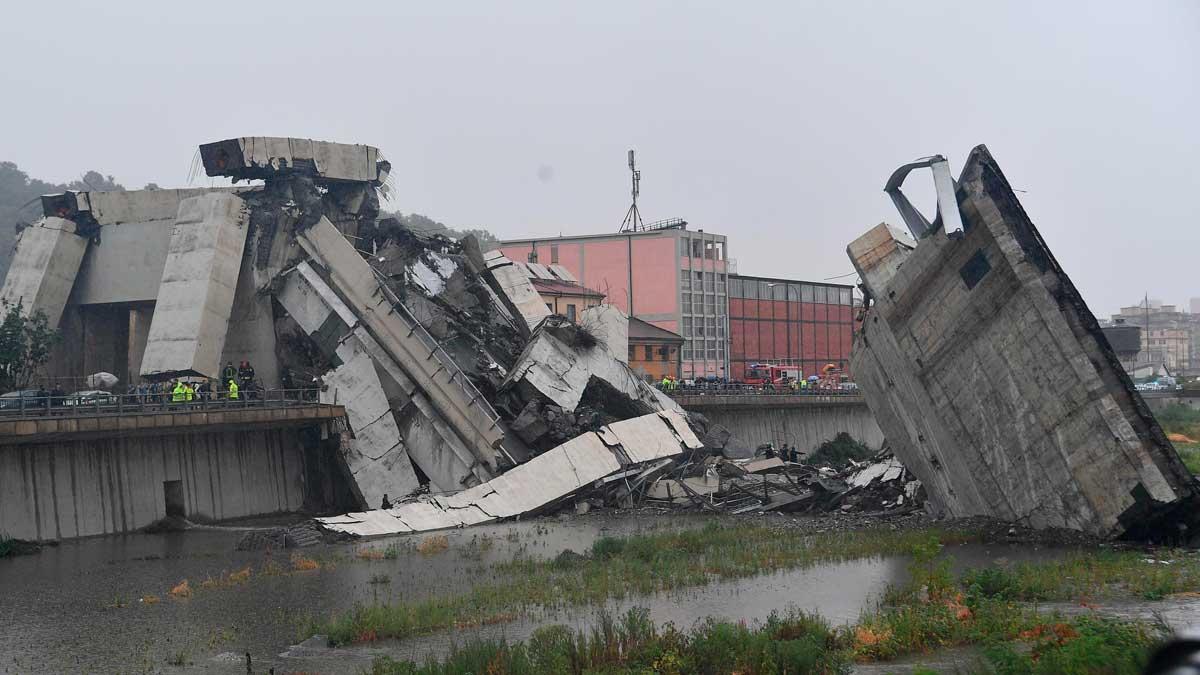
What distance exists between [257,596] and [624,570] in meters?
6.51

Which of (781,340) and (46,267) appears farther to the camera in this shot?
(781,340)

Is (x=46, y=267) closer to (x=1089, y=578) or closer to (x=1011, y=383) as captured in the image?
(x=1011, y=383)

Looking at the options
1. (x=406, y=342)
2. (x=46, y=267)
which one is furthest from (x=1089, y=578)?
(x=46, y=267)

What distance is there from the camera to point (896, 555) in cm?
2273

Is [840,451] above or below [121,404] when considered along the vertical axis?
below

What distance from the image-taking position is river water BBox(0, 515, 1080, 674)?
49.7ft

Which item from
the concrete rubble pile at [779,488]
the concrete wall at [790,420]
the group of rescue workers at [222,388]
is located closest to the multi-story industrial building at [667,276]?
the concrete wall at [790,420]

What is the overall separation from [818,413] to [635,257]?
54.2ft

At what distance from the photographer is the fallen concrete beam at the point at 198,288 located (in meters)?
33.6

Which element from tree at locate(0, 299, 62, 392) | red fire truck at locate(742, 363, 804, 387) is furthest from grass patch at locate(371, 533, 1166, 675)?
red fire truck at locate(742, 363, 804, 387)

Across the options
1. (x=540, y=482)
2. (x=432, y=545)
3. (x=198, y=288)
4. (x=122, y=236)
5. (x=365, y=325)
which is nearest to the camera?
(x=432, y=545)

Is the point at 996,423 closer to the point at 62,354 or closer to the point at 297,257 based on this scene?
the point at 297,257

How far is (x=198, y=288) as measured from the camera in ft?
112

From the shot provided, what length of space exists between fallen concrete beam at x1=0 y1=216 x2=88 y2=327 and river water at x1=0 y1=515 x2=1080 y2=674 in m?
13.1
